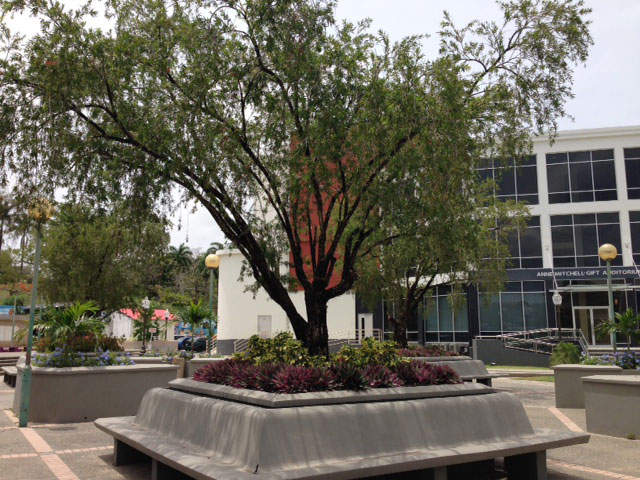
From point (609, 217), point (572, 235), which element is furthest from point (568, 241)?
point (609, 217)

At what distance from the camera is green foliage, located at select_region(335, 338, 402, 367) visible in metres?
7.74

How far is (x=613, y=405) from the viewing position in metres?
10.0

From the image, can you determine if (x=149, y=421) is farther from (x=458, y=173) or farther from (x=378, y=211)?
(x=458, y=173)

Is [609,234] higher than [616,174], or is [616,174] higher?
[616,174]

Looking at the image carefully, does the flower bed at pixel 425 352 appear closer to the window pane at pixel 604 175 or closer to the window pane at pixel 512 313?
the window pane at pixel 512 313

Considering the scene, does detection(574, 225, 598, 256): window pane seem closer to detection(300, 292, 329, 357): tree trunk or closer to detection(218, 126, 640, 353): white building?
detection(218, 126, 640, 353): white building

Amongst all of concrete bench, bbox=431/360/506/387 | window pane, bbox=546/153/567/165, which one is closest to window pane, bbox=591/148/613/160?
window pane, bbox=546/153/567/165

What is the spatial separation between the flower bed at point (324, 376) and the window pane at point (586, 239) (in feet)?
110

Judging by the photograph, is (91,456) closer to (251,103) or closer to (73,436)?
(73,436)

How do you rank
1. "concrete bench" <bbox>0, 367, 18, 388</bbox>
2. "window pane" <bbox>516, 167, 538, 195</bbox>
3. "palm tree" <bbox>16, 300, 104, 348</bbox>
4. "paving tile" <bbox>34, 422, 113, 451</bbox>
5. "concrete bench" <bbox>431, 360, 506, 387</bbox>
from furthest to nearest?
"window pane" <bbox>516, 167, 538, 195</bbox> < "concrete bench" <bbox>0, 367, 18, 388</bbox> < "concrete bench" <bbox>431, 360, 506, 387</bbox> < "palm tree" <bbox>16, 300, 104, 348</bbox> < "paving tile" <bbox>34, 422, 113, 451</bbox>

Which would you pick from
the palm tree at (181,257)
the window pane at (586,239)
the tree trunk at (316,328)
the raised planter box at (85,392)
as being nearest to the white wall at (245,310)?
the window pane at (586,239)

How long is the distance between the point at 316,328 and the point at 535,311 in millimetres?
31913

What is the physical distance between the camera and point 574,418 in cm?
1238

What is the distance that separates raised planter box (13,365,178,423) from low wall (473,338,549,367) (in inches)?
1047
